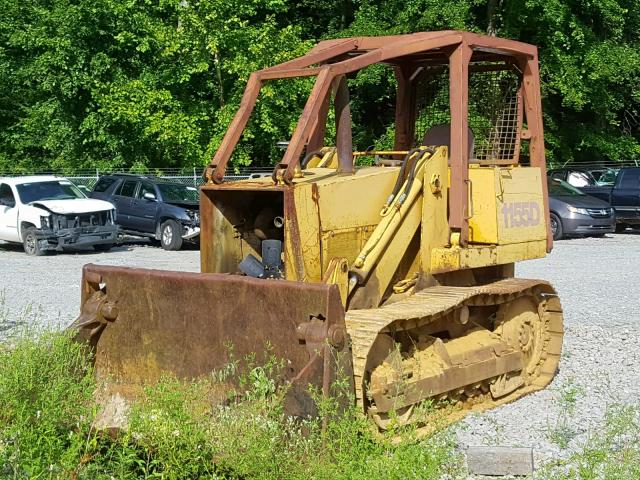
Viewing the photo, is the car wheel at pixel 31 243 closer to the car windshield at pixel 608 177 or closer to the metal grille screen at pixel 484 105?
the metal grille screen at pixel 484 105

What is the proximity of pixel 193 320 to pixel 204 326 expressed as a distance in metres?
0.12

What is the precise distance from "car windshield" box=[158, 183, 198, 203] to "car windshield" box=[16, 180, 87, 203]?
1.94 m

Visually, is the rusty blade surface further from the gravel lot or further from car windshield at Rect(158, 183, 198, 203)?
car windshield at Rect(158, 183, 198, 203)

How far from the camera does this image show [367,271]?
740cm

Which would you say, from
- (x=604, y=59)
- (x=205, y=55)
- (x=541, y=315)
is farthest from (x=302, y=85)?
(x=541, y=315)

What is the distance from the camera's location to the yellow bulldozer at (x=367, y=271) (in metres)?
6.79

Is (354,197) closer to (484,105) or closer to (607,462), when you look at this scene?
(484,105)

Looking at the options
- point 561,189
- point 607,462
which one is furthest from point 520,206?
point 561,189

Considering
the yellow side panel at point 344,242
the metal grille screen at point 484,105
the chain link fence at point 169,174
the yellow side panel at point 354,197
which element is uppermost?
the metal grille screen at point 484,105

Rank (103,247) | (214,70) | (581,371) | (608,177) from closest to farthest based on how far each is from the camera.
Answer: (581,371) → (103,247) → (214,70) → (608,177)

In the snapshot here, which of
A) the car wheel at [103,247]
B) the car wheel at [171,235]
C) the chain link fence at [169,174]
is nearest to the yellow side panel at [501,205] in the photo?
the car wheel at [171,235]

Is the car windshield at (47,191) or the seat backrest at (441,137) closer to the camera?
the seat backrest at (441,137)

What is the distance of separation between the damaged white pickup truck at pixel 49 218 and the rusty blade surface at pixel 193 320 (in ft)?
48.0

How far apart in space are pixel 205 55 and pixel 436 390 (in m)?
23.4
